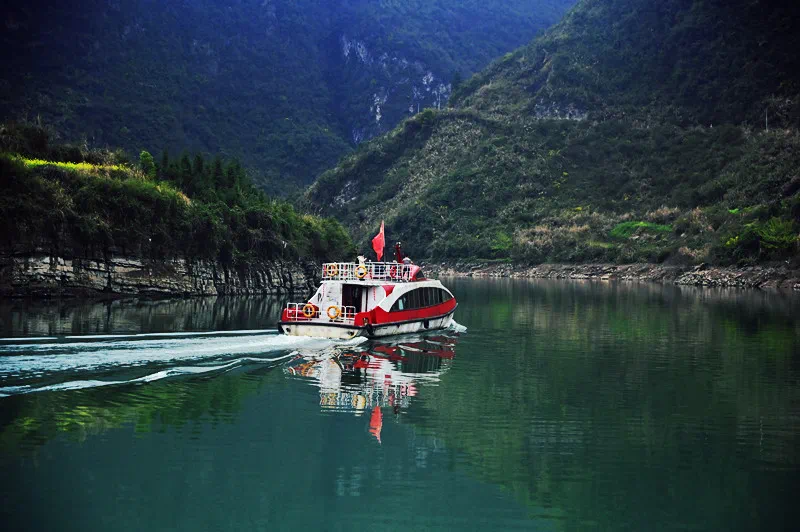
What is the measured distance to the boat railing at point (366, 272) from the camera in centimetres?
4494

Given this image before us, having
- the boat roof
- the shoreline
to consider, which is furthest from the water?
the shoreline

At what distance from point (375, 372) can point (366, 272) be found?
43.6 ft

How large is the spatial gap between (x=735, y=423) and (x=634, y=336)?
22811 millimetres

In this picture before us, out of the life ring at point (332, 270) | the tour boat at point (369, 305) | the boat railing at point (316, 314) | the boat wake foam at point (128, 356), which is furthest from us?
the life ring at point (332, 270)

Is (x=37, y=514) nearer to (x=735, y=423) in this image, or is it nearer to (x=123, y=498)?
(x=123, y=498)

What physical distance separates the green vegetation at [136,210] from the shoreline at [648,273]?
55870 millimetres

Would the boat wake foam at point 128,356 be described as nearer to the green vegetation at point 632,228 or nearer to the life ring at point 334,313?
the life ring at point 334,313

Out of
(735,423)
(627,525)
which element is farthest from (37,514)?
(735,423)

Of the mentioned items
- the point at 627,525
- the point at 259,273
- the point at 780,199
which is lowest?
the point at 627,525

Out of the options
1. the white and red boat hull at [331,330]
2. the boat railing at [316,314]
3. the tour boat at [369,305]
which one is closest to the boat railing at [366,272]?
the tour boat at [369,305]

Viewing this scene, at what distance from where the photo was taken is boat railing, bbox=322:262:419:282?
147 feet

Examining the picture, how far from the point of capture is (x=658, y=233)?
146 metres

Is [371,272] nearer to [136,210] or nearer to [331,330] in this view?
[331,330]

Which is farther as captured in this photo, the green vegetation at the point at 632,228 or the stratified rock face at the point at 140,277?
the green vegetation at the point at 632,228
